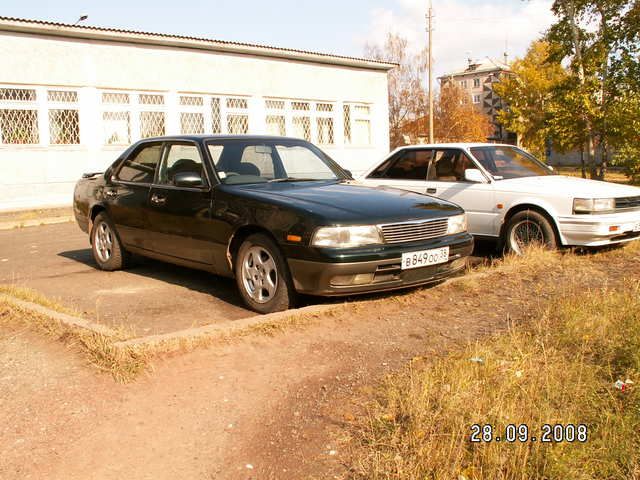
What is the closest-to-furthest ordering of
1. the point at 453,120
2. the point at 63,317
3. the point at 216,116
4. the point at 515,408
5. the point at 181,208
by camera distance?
the point at 515,408, the point at 63,317, the point at 181,208, the point at 216,116, the point at 453,120

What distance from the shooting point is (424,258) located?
19.4ft

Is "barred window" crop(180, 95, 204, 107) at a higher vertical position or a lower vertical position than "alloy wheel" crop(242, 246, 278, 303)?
higher

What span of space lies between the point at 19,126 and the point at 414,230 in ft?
52.2

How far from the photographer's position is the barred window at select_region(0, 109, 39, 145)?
18594 mm

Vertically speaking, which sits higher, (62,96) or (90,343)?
(62,96)

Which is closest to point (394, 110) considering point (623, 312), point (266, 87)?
point (266, 87)

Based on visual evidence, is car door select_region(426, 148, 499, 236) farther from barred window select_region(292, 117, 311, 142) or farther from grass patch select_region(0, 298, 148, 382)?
barred window select_region(292, 117, 311, 142)

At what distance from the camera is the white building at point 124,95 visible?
1883 centimetres

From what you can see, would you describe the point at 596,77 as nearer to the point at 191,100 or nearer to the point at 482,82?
the point at 191,100

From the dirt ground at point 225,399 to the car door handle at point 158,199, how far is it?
2.10 meters

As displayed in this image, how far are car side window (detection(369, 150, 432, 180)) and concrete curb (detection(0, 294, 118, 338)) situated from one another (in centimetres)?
558

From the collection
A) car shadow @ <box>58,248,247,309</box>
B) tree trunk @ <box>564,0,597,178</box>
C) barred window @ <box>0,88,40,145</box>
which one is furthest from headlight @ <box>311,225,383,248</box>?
tree trunk @ <box>564,0,597,178</box>

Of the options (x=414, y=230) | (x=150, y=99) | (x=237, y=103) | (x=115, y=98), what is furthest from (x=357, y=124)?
(x=414, y=230)

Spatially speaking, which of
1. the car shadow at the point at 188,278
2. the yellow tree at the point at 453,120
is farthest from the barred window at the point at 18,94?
the yellow tree at the point at 453,120
